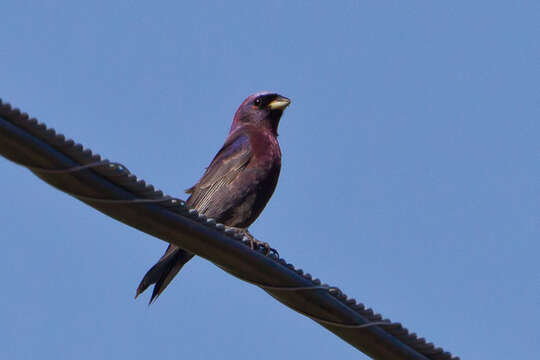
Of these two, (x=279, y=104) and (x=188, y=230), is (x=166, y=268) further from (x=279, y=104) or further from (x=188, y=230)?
(x=188, y=230)

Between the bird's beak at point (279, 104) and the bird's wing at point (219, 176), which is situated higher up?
the bird's beak at point (279, 104)

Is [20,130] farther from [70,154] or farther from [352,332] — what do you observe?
[352,332]

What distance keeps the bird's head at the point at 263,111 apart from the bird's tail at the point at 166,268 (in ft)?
6.31

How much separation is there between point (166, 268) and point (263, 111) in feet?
7.40

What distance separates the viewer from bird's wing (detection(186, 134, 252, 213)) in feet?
22.7

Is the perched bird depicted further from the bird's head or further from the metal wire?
the metal wire

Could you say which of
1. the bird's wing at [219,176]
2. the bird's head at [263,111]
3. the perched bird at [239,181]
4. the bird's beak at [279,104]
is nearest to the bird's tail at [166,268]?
the perched bird at [239,181]

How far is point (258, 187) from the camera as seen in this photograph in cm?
693

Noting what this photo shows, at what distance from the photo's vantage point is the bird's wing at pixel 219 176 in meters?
6.91

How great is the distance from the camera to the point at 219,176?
7.00 m

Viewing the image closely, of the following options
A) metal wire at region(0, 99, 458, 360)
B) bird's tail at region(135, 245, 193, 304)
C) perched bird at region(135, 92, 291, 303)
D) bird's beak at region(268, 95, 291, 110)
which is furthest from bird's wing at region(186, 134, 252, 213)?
metal wire at region(0, 99, 458, 360)

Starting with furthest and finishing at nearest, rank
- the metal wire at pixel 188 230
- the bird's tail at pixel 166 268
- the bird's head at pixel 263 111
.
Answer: the bird's head at pixel 263 111 → the bird's tail at pixel 166 268 → the metal wire at pixel 188 230

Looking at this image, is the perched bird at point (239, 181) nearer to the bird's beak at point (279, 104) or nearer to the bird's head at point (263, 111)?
the bird's head at point (263, 111)

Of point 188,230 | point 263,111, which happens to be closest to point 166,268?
point 263,111
